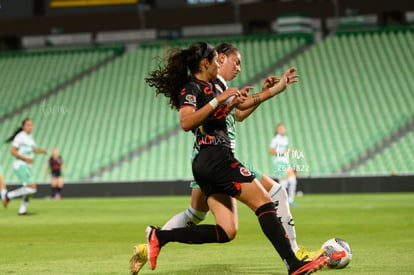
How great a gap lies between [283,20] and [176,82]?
3053 centimetres

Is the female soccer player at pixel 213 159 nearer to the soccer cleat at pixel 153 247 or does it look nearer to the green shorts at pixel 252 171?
the soccer cleat at pixel 153 247

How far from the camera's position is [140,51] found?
133 ft

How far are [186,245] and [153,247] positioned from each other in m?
3.69

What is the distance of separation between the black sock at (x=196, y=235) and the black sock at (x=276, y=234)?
1.53 ft

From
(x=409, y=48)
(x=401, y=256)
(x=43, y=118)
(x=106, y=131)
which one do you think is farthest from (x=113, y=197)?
(x=401, y=256)

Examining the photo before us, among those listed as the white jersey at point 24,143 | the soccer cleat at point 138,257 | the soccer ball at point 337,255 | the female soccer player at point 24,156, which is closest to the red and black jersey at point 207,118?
the soccer cleat at point 138,257

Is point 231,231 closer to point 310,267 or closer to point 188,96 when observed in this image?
point 310,267

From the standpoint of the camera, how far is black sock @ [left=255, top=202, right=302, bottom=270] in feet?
24.5

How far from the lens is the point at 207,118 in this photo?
7719 mm

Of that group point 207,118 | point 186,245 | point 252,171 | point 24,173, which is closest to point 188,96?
point 207,118

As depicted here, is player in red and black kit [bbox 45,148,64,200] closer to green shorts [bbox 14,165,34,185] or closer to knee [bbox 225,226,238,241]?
green shorts [bbox 14,165,34,185]

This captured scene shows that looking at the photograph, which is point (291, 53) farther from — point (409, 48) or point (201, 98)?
point (201, 98)

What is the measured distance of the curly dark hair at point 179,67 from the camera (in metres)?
7.96

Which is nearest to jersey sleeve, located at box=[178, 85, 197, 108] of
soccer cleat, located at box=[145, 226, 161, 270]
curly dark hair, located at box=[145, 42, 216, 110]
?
curly dark hair, located at box=[145, 42, 216, 110]
